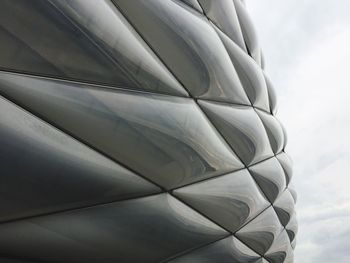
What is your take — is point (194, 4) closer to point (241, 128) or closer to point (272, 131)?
point (241, 128)

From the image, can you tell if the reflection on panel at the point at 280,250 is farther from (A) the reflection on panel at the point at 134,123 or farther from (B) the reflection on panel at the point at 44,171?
(B) the reflection on panel at the point at 44,171

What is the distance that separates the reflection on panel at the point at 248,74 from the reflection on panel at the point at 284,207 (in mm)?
1955

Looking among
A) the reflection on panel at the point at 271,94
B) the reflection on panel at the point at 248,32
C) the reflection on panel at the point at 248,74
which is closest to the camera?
the reflection on panel at the point at 248,74

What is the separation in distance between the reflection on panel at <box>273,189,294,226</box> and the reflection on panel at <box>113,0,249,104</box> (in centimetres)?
306

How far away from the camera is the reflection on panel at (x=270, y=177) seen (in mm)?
6566

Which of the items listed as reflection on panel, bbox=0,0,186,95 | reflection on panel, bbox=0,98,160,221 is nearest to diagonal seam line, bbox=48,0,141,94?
reflection on panel, bbox=0,0,186,95

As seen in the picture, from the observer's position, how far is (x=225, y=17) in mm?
6586

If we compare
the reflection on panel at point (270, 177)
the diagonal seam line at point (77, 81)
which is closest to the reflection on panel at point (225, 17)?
the reflection on panel at point (270, 177)

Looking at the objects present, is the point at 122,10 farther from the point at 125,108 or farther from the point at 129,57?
the point at 125,108

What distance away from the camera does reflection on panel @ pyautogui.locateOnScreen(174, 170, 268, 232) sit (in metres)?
4.53

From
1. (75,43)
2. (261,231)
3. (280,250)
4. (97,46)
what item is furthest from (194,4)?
(280,250)

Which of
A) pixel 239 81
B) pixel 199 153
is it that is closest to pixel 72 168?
pixel 199 153

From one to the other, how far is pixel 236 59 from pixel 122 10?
9.73 ft

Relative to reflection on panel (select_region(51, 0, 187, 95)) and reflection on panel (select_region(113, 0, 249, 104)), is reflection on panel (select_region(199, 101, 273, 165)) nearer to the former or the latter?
reflection on panel (select_region(113, 0, 249, 104))
